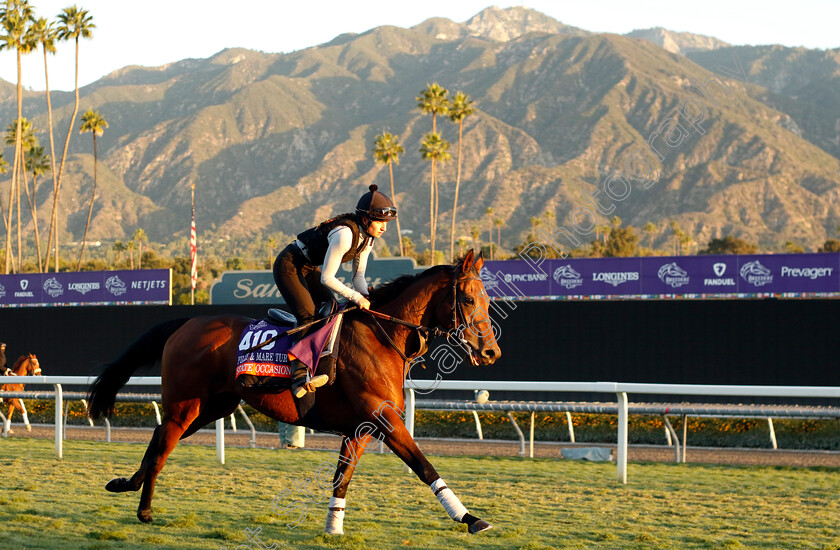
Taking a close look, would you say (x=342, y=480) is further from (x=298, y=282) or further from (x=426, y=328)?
(x=298, y=282)

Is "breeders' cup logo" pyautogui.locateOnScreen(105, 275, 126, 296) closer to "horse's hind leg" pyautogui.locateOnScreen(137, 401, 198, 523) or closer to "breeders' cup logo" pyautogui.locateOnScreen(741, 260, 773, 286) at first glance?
"breeders' cup logo" pyautogui.locateOnScreen(741, 260, 773, 286)

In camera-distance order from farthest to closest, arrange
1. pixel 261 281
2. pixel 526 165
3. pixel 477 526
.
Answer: pixel 526 165, pixel 261 281, pixel 477 526

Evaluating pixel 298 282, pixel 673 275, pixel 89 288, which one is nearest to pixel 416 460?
pixel 298 282

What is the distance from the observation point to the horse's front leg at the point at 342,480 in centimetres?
532

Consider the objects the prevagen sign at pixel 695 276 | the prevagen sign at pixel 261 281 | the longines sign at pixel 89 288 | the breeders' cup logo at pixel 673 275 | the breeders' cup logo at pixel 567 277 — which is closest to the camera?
the prevagen sign at pixel 695 276

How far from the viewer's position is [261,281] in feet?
65.0

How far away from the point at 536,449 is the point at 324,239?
24.2 feet

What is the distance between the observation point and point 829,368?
14.1 m

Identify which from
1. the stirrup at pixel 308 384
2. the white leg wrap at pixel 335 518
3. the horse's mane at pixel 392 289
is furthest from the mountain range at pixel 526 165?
the stirrup at pixel 308 384

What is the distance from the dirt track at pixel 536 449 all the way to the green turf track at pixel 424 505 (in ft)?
4.49

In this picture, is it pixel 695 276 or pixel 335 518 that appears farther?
pixel 695 276

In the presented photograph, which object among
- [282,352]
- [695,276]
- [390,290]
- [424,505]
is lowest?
[424,505]

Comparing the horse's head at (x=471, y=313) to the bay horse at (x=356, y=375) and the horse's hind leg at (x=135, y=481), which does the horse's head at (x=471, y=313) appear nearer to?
the bay horse at (x=356, y=375)

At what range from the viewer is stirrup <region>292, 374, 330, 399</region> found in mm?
5152
